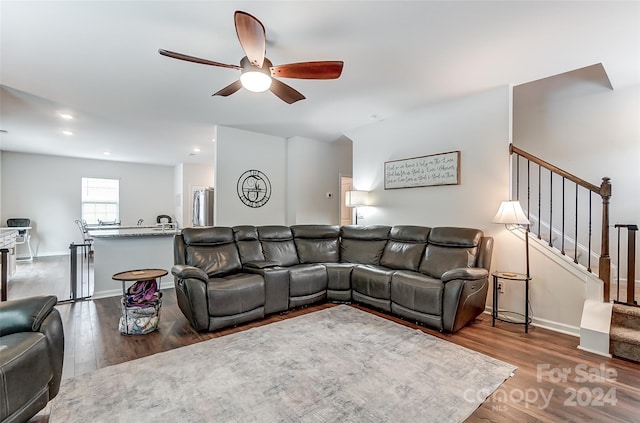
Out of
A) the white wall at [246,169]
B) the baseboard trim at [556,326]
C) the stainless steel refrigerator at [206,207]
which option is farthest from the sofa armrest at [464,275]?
the stainless steel refrigerator at [206,207]

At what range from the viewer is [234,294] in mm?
3031

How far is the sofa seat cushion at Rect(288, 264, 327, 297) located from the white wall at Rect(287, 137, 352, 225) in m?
2.01

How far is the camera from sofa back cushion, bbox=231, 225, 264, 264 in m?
3.89

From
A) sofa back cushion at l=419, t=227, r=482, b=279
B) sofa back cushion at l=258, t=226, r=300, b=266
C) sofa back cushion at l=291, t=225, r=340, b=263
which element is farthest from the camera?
sofa back cushion at l=291, t=225, r=340, b=263

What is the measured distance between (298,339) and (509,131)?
3.34m

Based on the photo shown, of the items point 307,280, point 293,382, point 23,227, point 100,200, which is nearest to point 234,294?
point 307,280

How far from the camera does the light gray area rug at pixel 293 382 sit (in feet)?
5.62

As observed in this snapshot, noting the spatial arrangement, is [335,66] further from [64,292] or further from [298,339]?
[64,292]

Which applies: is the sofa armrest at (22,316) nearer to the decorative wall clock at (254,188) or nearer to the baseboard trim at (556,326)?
the decorative wall clock at (254,188)

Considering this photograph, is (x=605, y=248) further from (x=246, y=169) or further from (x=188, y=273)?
(x=246, y=169)

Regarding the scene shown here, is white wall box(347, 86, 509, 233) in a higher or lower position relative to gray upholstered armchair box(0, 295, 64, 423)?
higher

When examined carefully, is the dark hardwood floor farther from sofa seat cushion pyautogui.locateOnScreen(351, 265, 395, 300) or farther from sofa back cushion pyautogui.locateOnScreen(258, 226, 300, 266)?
sofa back cushion pyautogui.locateOnScreen(258, 226, 300, 266)

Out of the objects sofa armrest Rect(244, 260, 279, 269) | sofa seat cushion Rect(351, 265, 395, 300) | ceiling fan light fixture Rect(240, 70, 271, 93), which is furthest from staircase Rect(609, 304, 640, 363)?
ceiling fan light fixture Rect(240, 70, 271, 93)

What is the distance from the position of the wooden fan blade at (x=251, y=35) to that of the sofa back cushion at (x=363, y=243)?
2.92 m
